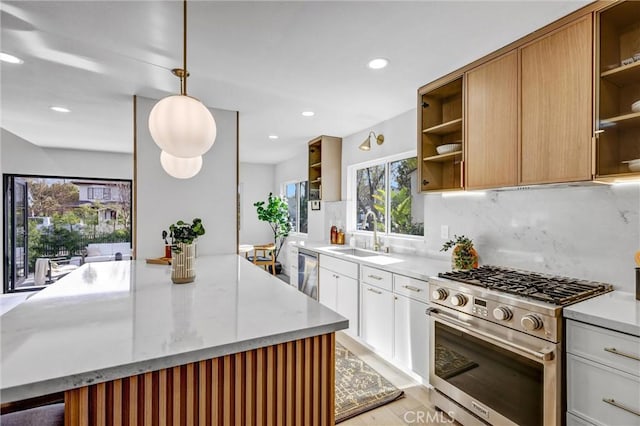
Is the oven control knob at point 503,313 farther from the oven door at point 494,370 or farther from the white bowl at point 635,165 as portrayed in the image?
the white bowl at point 635,165

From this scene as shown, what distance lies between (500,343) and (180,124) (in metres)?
2.06

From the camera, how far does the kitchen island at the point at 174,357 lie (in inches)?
34.4

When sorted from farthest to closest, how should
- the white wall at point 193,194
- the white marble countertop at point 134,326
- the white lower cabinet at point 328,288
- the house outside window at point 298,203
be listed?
the house outside window at point 298,203 → the white lower cabinet at point 328,288 → the white wall at point 193,194 → the white marble countertop at point 134,326

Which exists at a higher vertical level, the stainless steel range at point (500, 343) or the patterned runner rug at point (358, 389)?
the stainless steel range at point (500, 343)

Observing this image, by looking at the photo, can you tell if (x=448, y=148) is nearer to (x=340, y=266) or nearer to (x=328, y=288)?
(x=340, y=266)

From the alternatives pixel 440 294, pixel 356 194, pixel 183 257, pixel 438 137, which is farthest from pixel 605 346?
pixel 356 194

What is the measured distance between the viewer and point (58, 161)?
208 inches

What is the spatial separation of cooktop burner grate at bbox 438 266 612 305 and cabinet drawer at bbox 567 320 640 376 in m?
0.15

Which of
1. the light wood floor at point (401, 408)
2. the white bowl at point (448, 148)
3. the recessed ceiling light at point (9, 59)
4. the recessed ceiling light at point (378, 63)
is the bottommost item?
the light wood floor at point (401, 408)

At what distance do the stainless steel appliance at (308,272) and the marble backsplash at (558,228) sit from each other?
1.73 metres

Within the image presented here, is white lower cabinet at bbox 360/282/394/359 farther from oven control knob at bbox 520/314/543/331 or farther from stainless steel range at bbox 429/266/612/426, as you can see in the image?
oven control knob at bbox 520/314/543/331

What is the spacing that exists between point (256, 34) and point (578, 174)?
1.99 meters

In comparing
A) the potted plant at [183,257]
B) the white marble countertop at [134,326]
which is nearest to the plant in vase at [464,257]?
the white marble countertop at [134,326]

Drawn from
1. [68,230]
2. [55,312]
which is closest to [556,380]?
[55,312]
